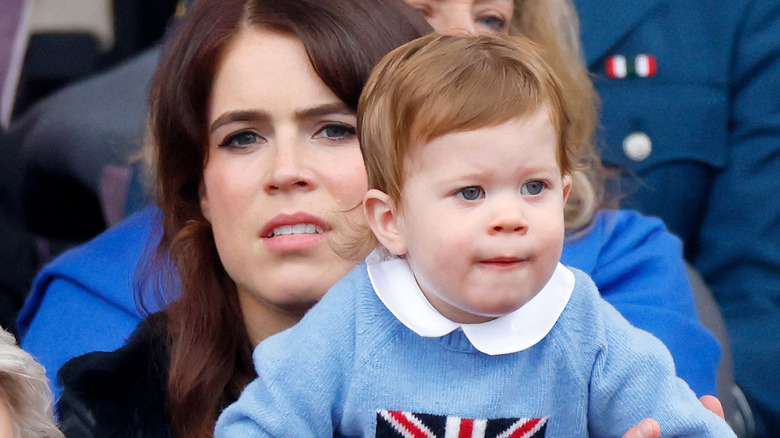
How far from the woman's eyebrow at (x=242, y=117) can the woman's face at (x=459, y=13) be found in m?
0.51

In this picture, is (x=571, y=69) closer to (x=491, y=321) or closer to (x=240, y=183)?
(x=240, y=183)

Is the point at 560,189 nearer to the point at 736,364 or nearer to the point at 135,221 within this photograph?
the point at 135,221

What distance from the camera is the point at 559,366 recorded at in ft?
4.06

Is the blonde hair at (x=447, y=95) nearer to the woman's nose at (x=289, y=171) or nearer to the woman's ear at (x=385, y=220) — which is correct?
the woman's ear at (x=385, y=220)

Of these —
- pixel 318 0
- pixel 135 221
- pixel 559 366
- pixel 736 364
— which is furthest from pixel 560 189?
pixel 736 364

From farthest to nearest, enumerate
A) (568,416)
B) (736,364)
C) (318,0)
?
1. (736,364)
2. (318,0)
3. (568,416)

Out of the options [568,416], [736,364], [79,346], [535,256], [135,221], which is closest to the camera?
[535,256]

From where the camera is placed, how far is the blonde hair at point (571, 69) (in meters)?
1.98

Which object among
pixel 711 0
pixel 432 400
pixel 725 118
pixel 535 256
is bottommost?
pixel 725 118

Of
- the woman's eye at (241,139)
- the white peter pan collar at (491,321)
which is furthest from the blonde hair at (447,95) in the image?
the woman's eye at (241,139)

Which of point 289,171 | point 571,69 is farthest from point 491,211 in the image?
point 571,69

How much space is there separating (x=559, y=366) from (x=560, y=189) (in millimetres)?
205

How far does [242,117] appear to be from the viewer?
154 centimetres

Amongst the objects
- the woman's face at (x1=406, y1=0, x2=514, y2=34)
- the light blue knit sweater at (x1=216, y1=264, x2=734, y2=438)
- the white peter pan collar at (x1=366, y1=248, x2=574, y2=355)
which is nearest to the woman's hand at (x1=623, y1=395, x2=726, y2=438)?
the light blue knit sweater at (x1=216, y1=264, x2=734, y2=438)
